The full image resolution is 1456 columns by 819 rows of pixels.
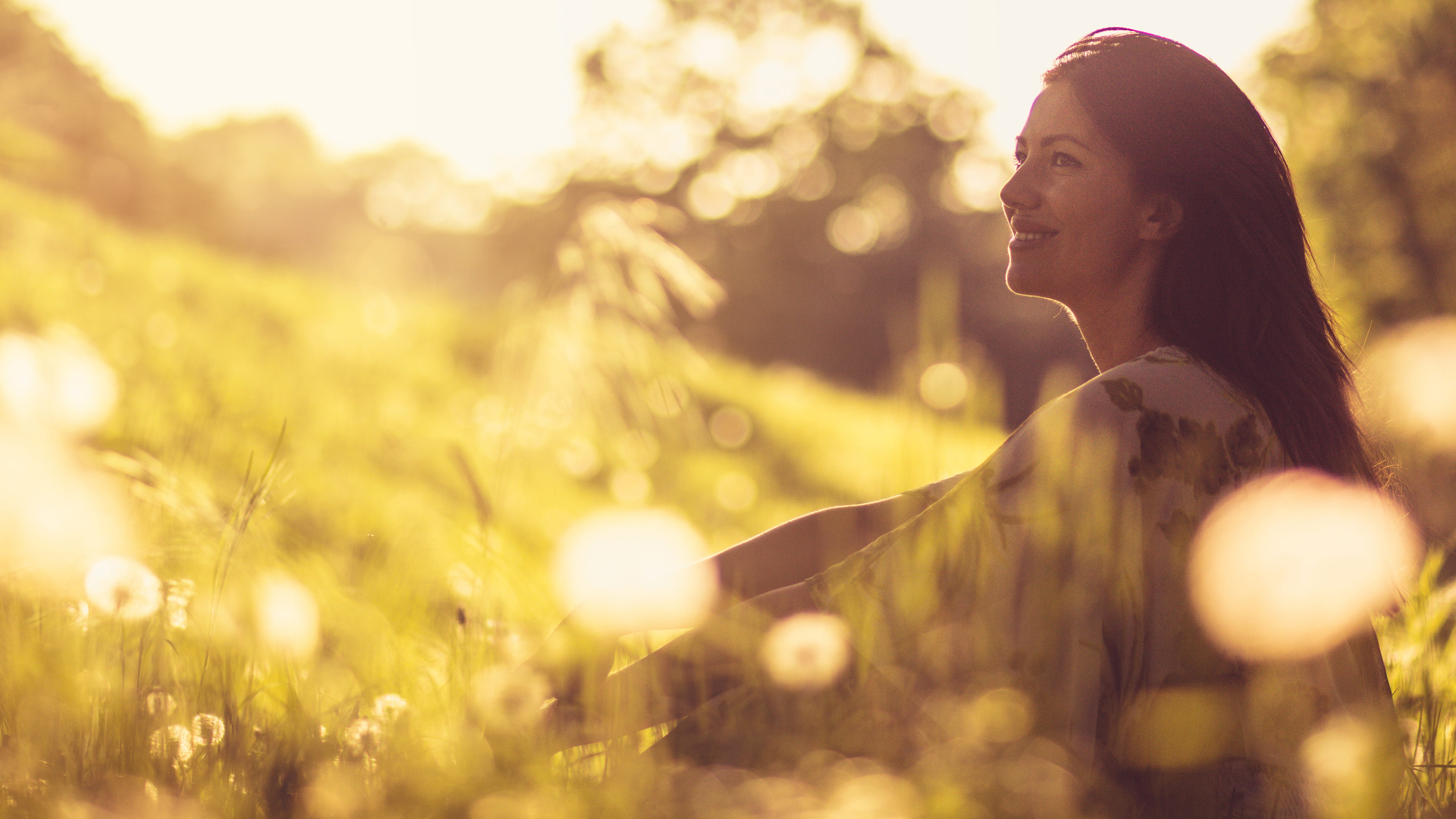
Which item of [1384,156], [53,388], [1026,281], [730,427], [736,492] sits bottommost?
[1026,281]

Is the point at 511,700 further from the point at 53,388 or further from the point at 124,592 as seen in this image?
the point at 53,388

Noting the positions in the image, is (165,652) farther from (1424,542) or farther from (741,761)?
(1424,542)

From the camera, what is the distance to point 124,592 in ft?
5.64

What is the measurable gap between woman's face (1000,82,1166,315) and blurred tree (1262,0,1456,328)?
1084 centimetres

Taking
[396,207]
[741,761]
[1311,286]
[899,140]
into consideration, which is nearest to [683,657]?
[741,761]

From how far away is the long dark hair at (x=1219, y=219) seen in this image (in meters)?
1.95

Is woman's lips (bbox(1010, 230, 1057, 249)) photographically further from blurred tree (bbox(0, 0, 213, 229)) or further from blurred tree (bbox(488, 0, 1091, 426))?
blurred tree (bbox(488, 0, 1091, 426))

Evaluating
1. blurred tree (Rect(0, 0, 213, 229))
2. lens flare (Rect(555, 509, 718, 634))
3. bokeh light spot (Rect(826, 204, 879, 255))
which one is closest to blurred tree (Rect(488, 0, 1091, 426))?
bokeh light spot (Rect(826, 204, 879, 255))

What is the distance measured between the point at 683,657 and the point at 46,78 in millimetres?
3283

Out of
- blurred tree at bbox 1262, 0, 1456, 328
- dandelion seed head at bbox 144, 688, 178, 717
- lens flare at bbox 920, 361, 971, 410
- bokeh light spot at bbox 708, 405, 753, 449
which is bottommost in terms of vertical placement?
dandelion seed head at bbox 144, 688, 178, 717

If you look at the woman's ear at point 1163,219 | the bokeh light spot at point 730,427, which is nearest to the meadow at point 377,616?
the woman's ear at point 1163,219

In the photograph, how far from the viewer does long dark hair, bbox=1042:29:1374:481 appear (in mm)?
1950

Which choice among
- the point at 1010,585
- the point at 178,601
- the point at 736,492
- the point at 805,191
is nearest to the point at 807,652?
the point at 1010,585

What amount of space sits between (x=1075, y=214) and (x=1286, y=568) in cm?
79
